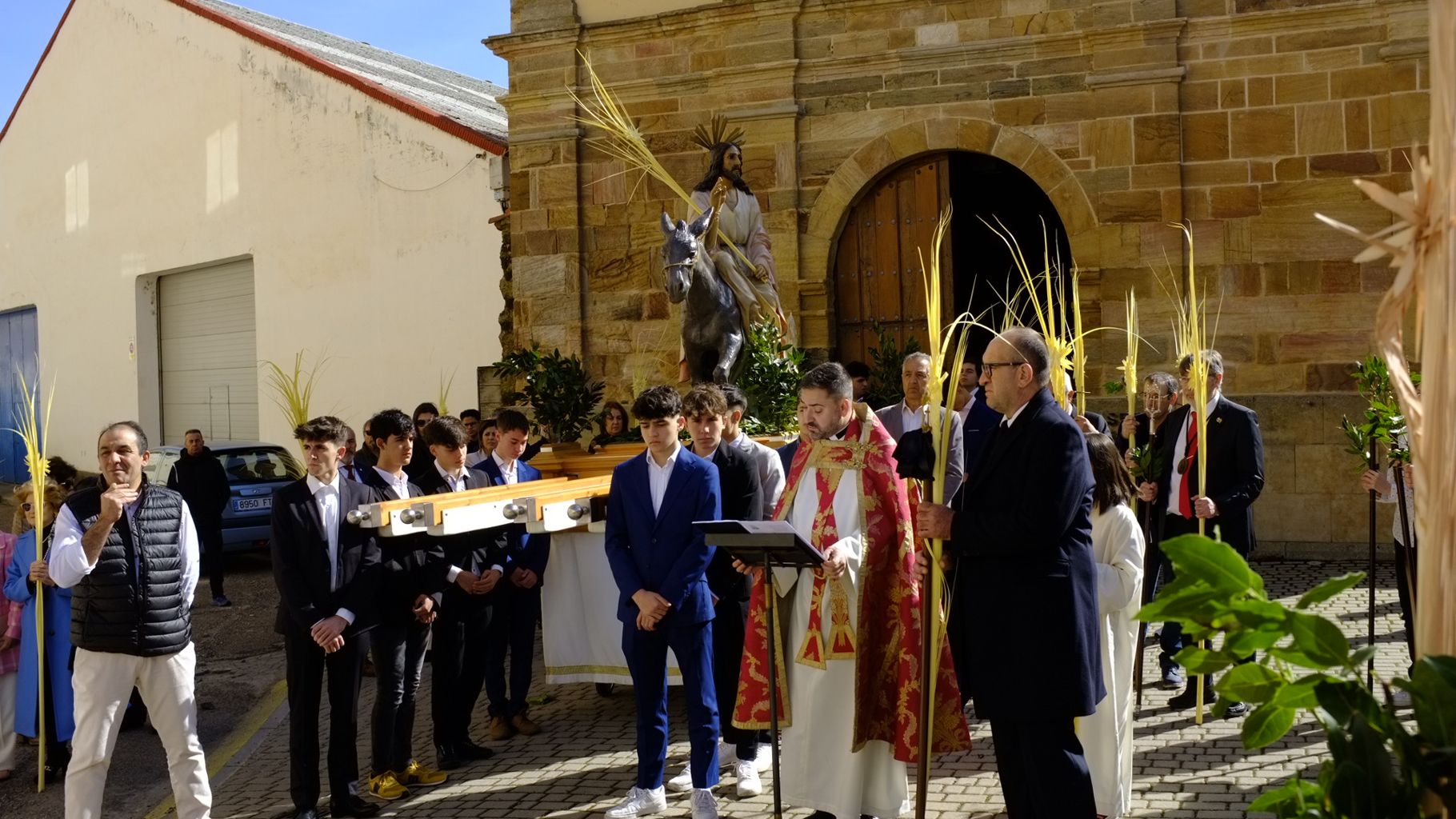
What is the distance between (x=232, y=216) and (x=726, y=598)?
18.3m

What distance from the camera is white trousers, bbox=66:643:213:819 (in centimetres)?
544

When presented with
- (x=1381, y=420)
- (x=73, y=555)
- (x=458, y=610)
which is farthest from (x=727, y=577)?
(x=1381, y=420)

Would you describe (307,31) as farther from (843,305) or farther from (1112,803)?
(1112,803)

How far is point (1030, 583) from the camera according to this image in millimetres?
4332

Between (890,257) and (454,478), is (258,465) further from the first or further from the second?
(454,478)

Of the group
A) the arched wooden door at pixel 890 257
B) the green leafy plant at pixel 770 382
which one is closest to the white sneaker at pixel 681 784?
the green leafy plant at pixel 770 382

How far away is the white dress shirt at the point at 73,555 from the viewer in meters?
5.43

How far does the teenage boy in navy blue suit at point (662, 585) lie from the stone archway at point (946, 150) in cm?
762

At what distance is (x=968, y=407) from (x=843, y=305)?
18.0 ft

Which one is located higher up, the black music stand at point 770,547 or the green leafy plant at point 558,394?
the green leafy plant at point 558,394

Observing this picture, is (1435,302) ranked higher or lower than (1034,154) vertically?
lower

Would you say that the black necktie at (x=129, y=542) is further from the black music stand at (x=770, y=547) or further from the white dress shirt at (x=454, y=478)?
the black music stand at (x=770, y=547)

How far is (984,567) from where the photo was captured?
4.40 meters

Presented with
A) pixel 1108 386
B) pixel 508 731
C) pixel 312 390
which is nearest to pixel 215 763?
pixel 508 731
